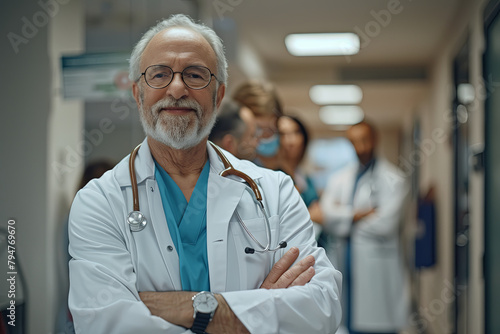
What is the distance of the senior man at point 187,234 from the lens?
1.35 meters

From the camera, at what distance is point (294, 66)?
661cm

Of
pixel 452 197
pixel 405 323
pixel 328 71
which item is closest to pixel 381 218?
pixel 405 323

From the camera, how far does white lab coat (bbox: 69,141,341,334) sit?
4.42ft

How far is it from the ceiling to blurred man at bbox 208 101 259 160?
0.25 m

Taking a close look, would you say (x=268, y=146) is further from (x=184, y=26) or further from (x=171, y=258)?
(x=171, y=258)

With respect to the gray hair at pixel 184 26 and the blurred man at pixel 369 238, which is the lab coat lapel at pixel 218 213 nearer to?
the gray hair at pixel 184 26

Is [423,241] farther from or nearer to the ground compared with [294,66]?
nearer to the ground

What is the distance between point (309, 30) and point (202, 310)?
4.07 m

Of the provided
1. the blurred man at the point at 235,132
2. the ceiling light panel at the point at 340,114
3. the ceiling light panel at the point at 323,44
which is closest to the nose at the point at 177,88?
the blurred man at the point at 235,132

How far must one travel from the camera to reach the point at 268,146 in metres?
2.41

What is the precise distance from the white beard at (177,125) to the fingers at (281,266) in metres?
0.37

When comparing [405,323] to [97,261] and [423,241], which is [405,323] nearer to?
[423,241]

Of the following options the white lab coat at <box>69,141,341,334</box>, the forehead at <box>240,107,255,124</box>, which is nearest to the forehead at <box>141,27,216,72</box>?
the white lab coat at <box>69,141,341,334</box>

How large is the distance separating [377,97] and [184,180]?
7065mm
